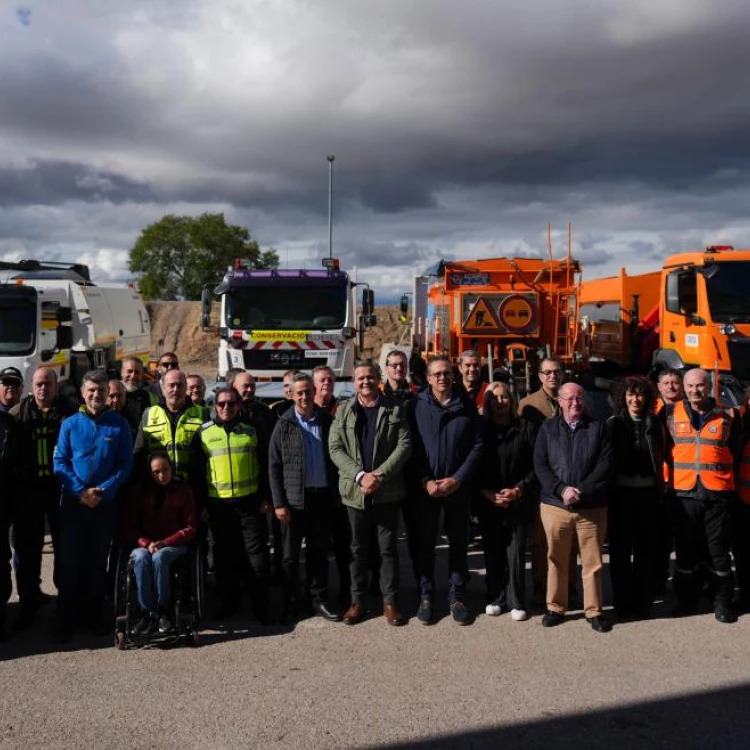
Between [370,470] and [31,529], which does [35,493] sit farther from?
[370,470]

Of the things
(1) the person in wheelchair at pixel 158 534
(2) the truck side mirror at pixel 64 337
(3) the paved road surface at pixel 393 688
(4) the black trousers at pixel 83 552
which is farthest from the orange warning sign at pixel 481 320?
(4) the black trousers at pixel 83 552

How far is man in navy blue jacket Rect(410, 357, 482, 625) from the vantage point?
18.9 ft

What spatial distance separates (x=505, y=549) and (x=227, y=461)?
220 cm

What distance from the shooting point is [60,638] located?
538 cm

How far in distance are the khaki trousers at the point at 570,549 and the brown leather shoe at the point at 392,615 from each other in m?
1.08

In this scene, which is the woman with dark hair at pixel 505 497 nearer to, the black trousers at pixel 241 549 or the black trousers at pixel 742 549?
the black trousers at pixel 742 549

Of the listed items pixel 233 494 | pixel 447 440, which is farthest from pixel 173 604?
pixel 447 440

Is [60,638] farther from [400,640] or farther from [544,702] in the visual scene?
[544,702]

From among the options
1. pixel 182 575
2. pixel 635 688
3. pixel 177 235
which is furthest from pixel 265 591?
pixel 177 235

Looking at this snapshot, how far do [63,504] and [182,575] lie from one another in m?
0.98

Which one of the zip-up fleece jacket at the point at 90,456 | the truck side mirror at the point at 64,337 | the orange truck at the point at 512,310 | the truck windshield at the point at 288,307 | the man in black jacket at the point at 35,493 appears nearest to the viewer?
the zip-up fleece jacket at the point at 90,456

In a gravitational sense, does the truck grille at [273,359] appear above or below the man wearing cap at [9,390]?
above

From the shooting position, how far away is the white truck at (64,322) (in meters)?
10.8

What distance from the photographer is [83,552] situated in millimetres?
5551
